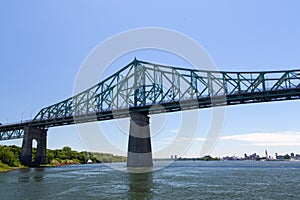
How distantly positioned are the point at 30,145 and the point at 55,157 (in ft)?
81.3

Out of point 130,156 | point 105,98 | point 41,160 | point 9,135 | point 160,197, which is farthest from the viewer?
point 9,135

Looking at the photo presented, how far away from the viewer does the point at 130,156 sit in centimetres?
5784

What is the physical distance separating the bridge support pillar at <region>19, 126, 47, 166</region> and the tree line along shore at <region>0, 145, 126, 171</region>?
7.90ft

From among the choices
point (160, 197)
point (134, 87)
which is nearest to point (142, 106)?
point (134, 87)

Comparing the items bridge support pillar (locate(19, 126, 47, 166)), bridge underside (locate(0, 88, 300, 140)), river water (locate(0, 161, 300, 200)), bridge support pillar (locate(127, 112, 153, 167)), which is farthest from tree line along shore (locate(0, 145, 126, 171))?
river water (locate(0, 161, 300, 200))

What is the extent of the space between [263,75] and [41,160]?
63485 millimetres

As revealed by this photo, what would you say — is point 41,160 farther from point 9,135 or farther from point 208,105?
point 208,105

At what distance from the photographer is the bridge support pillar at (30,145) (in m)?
76.0

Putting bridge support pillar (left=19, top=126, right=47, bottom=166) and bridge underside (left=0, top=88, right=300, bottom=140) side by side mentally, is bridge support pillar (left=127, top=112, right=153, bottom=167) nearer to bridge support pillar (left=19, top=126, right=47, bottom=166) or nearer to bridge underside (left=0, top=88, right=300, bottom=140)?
bridge underside (left=0, top=88, right=300, bottom=140)

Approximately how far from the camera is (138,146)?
57938 millimetres

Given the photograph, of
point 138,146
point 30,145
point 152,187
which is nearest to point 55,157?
point 30,145

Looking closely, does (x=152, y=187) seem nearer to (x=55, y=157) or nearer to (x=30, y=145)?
(x=30, y=145)

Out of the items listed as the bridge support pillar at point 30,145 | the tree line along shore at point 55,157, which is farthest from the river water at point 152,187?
the bridge support pillar at point 30,145

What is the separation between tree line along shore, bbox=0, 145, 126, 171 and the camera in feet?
195
